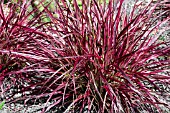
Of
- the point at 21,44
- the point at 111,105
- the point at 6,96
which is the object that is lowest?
the point at 111,105

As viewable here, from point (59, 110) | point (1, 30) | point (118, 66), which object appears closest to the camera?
point (118, 66)

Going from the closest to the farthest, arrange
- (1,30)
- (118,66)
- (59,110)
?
(118,66)
(59,110)
(1,30)

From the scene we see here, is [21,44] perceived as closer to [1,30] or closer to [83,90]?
[1,30]

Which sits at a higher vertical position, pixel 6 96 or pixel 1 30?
pixel 1 30

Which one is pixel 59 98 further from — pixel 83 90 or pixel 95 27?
pixel 95 27

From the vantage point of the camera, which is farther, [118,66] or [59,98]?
[59,98]

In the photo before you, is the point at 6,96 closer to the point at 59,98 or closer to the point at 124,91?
the point at 59,98

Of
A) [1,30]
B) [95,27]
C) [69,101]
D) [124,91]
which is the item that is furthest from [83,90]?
[1,30]

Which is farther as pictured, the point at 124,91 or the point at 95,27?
the point at 95,27

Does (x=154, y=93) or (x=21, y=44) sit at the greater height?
(x=21, y=44)

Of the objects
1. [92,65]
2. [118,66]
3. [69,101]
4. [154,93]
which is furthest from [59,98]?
[154,93]
